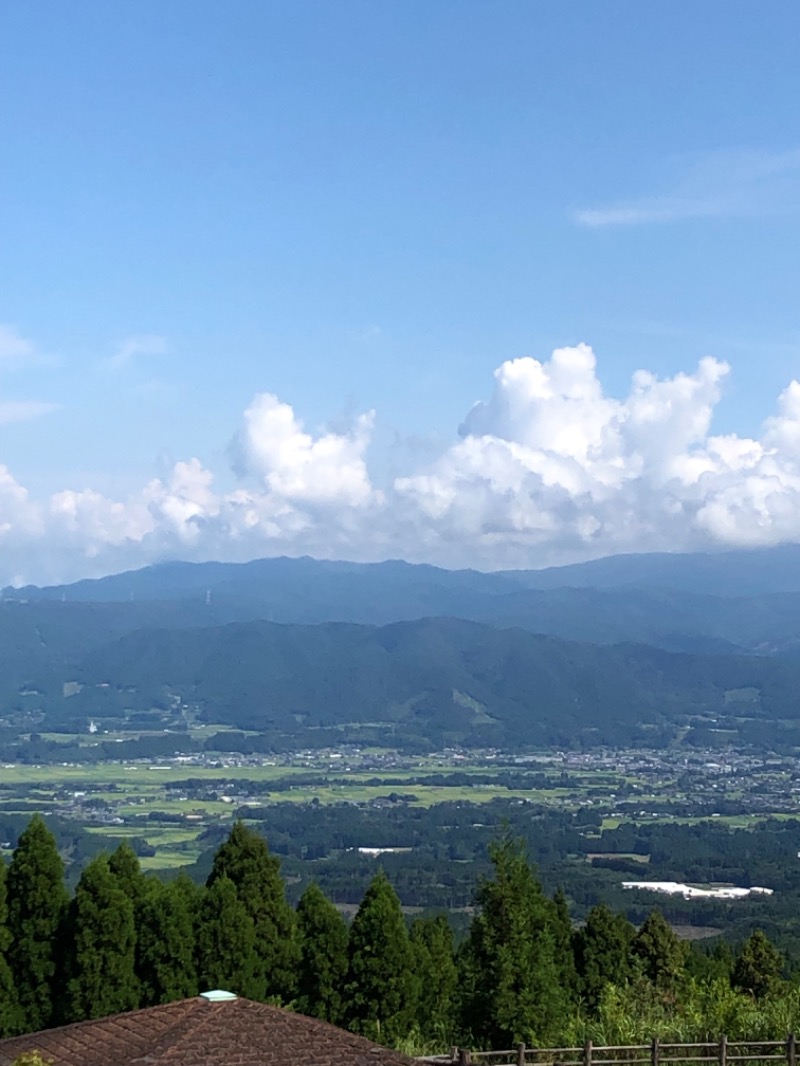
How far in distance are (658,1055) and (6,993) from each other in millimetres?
13660

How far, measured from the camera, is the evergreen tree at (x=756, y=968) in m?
31.7

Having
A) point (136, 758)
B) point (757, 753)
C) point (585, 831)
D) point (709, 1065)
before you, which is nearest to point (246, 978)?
→ point (709, 1065)

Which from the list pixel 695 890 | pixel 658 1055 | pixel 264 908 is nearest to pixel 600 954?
pixel 264 908

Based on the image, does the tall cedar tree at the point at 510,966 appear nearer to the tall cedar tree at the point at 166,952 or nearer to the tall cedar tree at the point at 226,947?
the tall cedar tree at the point at 226,947

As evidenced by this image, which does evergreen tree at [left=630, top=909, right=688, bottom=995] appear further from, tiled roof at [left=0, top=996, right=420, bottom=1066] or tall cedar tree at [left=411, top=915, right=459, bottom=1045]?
tiled roof at [left=0, top=996, right=420, bottom=1066]

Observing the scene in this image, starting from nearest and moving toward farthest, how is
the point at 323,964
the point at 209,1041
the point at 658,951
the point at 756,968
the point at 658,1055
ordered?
→ the point at 209,1041 < the point at 658,1055 < the point at 323,964 < the point at 756,968 < the point at 658,951

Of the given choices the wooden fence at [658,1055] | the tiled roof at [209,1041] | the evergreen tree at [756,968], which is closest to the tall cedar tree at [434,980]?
the evergreen tree at [756,968]

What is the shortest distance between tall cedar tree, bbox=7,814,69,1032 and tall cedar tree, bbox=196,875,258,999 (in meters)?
2.76

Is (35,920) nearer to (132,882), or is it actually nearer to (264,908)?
(132,882)

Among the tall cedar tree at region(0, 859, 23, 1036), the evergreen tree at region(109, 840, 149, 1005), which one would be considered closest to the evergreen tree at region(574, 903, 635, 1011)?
the evergreen tree at region(109, 840, 149, 1005)

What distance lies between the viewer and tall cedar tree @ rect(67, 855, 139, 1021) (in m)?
26.1

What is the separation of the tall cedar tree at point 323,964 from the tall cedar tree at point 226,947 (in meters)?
0.91

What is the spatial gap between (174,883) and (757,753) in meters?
155

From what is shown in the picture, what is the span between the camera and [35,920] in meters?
27.1
